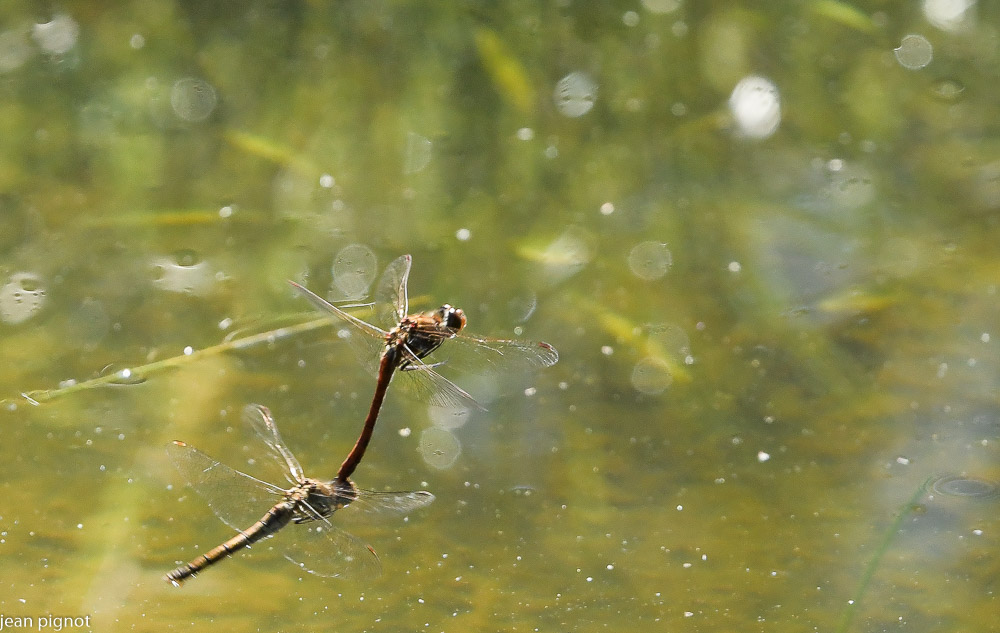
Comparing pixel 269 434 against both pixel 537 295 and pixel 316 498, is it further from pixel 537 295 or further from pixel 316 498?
pixel 537 295

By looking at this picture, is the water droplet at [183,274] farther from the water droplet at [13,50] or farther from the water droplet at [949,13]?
the water droplet at [949,13]

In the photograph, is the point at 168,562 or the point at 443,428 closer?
the point at 168,562

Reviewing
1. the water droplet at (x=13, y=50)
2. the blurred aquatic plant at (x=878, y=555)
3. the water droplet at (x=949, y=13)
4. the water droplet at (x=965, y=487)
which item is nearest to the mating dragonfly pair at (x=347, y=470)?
the blurred aquatic plant at (x=878, y=555)

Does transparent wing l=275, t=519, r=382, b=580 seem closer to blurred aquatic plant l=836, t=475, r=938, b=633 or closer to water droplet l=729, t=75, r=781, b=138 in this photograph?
blurred aquatic plant l=836, t=475, r=938, b=633

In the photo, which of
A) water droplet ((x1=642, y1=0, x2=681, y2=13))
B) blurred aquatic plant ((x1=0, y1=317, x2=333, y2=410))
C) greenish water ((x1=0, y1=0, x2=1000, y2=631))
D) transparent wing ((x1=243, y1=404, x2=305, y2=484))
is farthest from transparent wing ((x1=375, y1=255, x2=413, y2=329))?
water droplet ((x1=642, y1=0, x2=681, y2=13))

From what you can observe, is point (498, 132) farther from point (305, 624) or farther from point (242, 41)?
point (305, 624)

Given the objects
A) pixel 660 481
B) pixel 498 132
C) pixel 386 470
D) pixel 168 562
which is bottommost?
pixel 168 562

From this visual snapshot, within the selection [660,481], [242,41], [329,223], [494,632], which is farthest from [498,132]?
[494,632]
